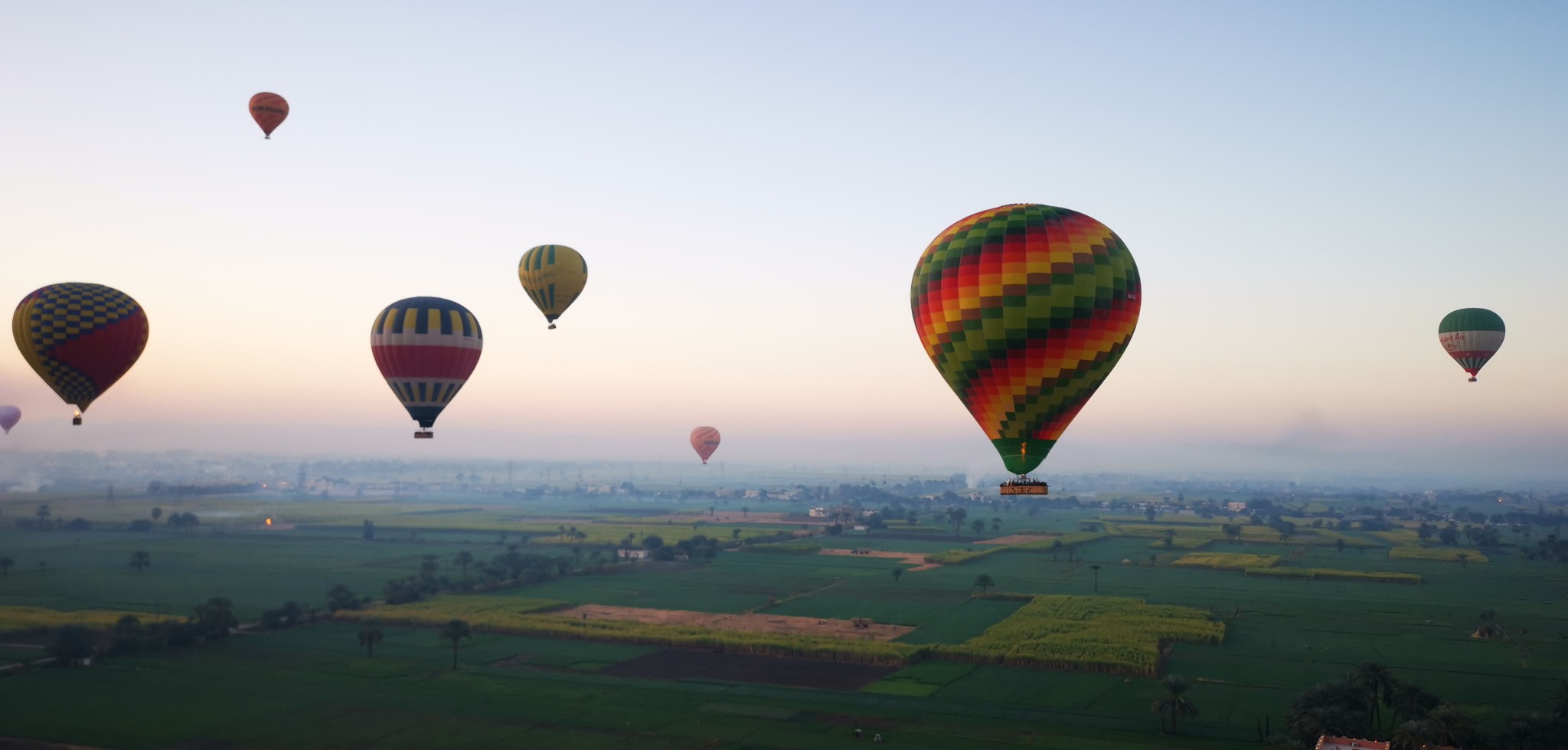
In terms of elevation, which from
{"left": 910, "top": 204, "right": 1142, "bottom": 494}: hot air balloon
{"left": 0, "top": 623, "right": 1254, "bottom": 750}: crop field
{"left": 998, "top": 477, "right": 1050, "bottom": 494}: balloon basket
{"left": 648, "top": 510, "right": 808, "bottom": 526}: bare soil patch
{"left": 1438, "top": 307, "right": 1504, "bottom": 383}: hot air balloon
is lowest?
{"left": 0, "top": 623, "right": 1254, "bottom": 750}: crop field

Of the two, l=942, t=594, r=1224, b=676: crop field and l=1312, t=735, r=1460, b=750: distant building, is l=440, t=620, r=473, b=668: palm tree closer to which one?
l=942, t=594, r=1224, b=676: crop field

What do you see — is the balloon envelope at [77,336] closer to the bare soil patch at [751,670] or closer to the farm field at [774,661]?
the farm field at [774,661]

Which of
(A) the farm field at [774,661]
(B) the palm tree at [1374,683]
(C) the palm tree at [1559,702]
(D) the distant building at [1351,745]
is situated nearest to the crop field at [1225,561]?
(A) the farm field at [774,661]

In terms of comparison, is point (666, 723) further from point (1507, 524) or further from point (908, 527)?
point (1507, 524)

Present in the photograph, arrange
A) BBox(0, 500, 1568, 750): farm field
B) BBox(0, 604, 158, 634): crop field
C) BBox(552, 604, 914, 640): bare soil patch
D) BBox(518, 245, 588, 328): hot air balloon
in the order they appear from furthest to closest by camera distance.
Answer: BBox(552, 604, 914, 640): bare soil patch, BBox(0, 604, 158, 634): crop field, BBox(518, 245, 588, 328): hot air balloon, BBox(0, 500, 1568, 750): farm field

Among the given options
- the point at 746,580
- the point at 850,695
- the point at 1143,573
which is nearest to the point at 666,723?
the point at 850,695

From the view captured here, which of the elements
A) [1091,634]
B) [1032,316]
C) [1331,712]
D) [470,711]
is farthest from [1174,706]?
[470,711]

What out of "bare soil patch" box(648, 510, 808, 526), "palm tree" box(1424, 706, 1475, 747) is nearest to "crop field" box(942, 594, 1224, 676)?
"palm tree" box(1424, 706, 1475, 747)
